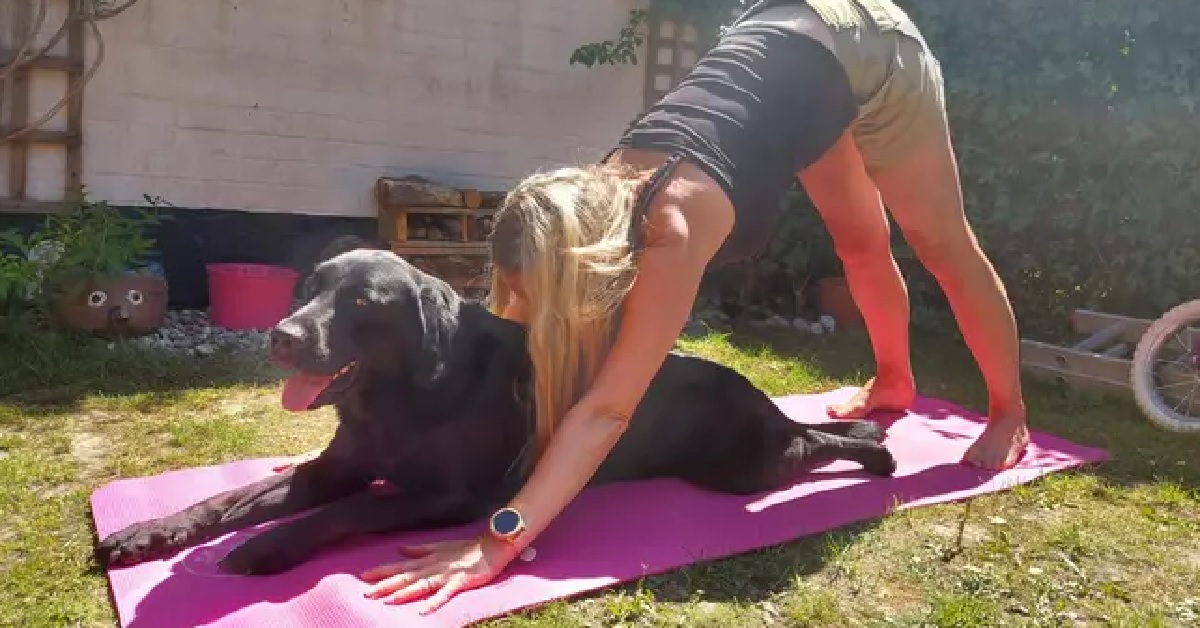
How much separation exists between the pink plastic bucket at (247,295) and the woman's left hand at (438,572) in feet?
11.6

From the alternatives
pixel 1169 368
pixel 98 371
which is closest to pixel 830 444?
pixel 1169 368

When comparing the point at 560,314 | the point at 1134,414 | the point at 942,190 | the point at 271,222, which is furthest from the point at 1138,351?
the point at 271,222

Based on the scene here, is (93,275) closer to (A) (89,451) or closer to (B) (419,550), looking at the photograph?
(A) (89,451)

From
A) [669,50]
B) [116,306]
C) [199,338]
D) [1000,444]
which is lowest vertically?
[199,338]

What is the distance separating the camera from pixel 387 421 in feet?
8.16

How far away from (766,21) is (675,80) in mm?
4198

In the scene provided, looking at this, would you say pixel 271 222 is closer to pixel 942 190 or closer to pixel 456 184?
pixel 456 184

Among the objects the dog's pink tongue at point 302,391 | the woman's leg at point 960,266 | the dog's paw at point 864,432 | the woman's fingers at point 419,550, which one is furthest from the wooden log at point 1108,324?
the dog's pink tongue at point 302,391

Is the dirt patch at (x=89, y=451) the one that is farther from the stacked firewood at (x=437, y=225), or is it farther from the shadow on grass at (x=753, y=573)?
the stacked firewood at (x=437, y=225)

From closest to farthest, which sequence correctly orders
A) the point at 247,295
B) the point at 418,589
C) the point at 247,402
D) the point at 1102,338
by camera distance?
1. the point at 418,589
2. the point at 247,402
3. the point at 1102,338
4. the point at 247,295

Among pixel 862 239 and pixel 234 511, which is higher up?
pixel 862 239

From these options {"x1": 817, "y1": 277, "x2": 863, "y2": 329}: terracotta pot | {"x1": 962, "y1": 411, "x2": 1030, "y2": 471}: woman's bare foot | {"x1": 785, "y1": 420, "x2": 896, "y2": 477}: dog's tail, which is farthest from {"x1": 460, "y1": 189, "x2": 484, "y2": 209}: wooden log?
{"x1": 962, "y1": 411, "x2": 1030, "y2": 471}: woman's bare foot

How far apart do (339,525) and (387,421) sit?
277mm

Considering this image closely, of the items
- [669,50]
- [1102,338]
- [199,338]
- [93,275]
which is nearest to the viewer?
[1102,338]
